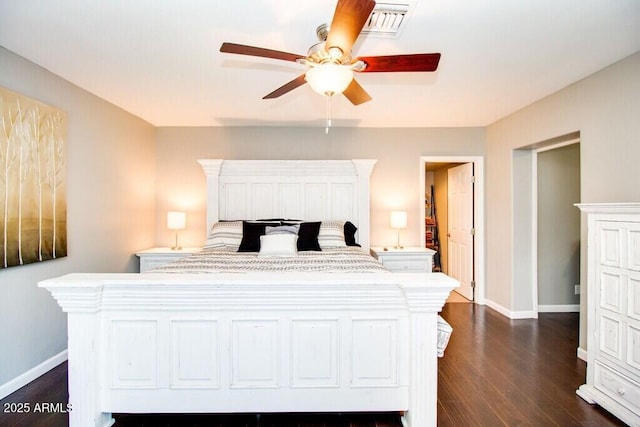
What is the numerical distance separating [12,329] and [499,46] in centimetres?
383

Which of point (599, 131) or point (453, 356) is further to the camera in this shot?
point (453, 356)

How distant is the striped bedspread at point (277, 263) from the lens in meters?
2.40

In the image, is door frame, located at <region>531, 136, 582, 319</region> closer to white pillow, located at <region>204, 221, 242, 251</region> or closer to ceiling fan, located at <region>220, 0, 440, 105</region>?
ceiling fan, located at <region>220, 0, 440, 105</region>

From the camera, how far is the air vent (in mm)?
1757

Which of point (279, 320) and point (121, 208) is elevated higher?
point (121, 208)

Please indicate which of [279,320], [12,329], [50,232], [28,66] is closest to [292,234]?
[279,320]

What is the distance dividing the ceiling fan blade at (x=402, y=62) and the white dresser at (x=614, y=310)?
1405 millimetres

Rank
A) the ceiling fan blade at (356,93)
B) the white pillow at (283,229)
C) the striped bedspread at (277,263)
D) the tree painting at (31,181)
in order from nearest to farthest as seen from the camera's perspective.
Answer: the ceiling fan blade at (356,93) → the tree painting at (31,181) → the striped bedspread at (277,263) → the white pillow at (283,229)

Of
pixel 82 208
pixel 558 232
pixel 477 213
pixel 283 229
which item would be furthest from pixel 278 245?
pixel 558 232

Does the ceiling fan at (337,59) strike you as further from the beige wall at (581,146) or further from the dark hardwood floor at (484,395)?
the dark hardwood floor at (484,395)

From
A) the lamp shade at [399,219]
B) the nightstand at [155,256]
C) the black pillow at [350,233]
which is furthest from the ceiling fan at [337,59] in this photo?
the nightstand at [155,256]

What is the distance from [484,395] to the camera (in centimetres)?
220

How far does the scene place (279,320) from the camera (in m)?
1.71

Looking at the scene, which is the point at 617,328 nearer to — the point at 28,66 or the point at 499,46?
the point at 499,46
